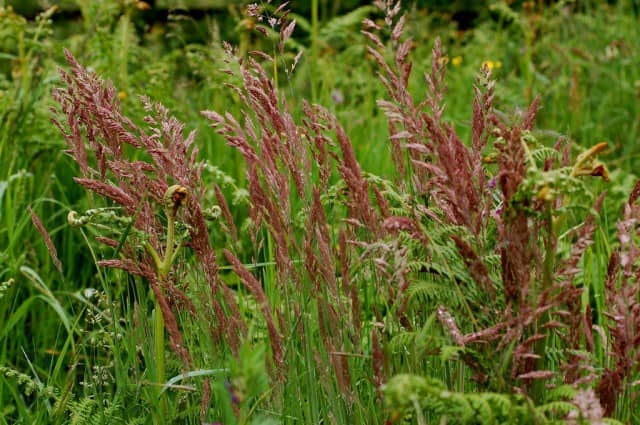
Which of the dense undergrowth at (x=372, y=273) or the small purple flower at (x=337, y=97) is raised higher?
the dense undergrowth at (x=372, y=273)

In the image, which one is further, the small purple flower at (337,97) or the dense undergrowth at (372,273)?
the small purple flower at (337,97)

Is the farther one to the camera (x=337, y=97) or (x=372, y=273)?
(x=337, y=97)

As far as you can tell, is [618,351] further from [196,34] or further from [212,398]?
[196,34]

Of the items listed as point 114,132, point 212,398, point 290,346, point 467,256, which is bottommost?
point 212,398

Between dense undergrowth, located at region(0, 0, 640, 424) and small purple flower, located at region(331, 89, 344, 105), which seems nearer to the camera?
dense undergrowth, located at region(0, 0, 640, 424)

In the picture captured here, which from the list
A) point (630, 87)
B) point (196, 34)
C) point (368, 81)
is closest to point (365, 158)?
point (368, 81)

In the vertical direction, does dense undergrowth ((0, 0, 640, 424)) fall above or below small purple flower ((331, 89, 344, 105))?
above

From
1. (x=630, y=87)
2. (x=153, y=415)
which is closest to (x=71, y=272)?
(x=153, y=415)

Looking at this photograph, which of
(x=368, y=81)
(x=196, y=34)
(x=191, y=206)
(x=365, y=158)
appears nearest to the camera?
(x=191, y=206)

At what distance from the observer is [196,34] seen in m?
7.41

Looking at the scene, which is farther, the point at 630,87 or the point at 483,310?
the point at 630,87

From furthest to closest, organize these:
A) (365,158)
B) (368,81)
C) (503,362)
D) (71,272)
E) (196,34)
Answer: (196,34) → (368,81) → (365,158) → (71,272) → (503,362)

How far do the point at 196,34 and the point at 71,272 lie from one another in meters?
4.96

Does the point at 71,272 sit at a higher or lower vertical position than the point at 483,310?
lower
